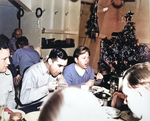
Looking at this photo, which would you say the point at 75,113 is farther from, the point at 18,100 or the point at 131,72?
the point at 131,72

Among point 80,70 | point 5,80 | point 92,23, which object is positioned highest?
point 92,23

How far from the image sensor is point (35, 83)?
5.76 ft

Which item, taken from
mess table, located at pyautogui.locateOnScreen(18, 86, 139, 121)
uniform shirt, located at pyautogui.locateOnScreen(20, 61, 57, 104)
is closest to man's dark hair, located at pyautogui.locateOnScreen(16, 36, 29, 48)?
uniform shirt, located at pyautogui.locateOnScreen(20, 61, 57, 104)

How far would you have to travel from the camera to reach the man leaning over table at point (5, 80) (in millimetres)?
1732

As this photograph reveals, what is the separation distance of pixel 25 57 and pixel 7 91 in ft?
1.27

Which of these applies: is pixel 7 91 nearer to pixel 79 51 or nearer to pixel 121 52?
pixel 79 51

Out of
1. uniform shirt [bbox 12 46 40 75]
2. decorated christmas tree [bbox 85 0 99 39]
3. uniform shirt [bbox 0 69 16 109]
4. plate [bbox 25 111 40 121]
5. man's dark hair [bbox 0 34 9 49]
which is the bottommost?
plate [bbox 25 111 40 121]

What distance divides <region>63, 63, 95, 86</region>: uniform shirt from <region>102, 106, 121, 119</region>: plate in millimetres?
359

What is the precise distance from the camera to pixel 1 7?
1.81m

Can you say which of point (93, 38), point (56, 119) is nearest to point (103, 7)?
point (93, 38)

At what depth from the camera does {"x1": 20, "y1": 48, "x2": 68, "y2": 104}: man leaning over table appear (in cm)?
174

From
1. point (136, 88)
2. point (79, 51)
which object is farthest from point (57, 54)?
point (136, 88)

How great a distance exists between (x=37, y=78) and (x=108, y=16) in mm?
1043

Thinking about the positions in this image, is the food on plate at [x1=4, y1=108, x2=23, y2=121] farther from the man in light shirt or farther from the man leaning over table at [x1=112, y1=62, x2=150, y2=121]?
the man leaning over table at [x1=112, y1=62, x2=150, y2=121]
